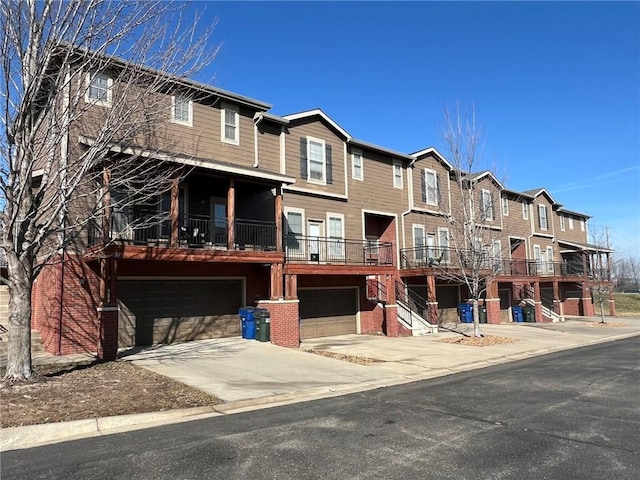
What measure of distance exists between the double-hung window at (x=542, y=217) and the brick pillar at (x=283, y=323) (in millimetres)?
26967

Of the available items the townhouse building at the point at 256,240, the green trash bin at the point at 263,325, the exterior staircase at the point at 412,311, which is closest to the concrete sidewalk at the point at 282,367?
the green trash bin at the point at 263,325

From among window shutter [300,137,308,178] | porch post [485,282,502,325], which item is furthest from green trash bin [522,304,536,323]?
window shutter [300,137,308,178]

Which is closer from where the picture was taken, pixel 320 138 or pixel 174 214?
pixel 174 214

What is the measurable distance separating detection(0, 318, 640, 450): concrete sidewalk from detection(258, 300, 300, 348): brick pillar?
670 mm

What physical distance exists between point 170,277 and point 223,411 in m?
9.33

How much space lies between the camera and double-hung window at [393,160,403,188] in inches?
973

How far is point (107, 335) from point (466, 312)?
68.7 ft

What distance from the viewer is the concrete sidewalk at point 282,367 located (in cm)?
711

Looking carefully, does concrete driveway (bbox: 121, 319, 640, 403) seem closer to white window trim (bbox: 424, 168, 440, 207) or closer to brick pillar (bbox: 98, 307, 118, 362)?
brick pillar (bbox: 98, 307, 118, 362)

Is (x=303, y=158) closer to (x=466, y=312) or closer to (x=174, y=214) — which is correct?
(x=174, y=214)

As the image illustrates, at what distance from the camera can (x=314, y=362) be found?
43.4ft

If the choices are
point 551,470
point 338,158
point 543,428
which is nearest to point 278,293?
point 338,158

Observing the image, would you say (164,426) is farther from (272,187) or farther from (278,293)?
(272,187)

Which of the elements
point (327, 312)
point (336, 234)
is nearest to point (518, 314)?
point (327, 312)
